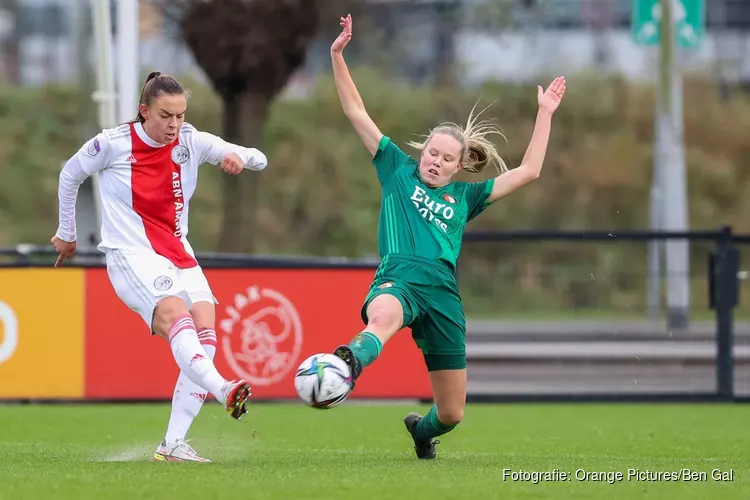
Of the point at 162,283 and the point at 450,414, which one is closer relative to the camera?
the point at 162,283

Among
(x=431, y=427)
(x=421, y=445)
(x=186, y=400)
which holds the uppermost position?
(x=186, y=400)

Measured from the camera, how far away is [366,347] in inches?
249

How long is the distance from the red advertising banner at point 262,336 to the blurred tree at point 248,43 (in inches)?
382

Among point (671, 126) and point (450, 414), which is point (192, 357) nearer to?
point (450, 414)

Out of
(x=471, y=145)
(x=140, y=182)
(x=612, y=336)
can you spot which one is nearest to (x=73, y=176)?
(x=140, y=182)

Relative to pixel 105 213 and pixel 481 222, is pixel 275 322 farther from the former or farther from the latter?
pixel 481 222

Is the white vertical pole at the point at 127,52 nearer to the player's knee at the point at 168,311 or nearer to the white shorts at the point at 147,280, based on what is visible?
the white shorts at the point at 147,280

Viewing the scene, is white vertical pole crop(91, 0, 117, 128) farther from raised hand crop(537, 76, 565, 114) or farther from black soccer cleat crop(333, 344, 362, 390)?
black soccer cleat crop(333, 344, 362, 390)

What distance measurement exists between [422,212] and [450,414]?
1079mm

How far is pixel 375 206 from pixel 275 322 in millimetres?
16304

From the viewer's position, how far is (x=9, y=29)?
2923cm

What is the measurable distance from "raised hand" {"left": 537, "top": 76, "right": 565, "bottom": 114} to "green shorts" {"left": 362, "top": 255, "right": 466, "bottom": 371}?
3.30ft

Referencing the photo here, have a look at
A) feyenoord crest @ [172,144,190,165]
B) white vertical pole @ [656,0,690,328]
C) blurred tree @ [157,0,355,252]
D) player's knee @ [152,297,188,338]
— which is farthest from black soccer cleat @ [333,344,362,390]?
white vertical pole @ [656,0,690,328]

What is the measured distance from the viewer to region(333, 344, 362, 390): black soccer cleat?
6133 millimetres
